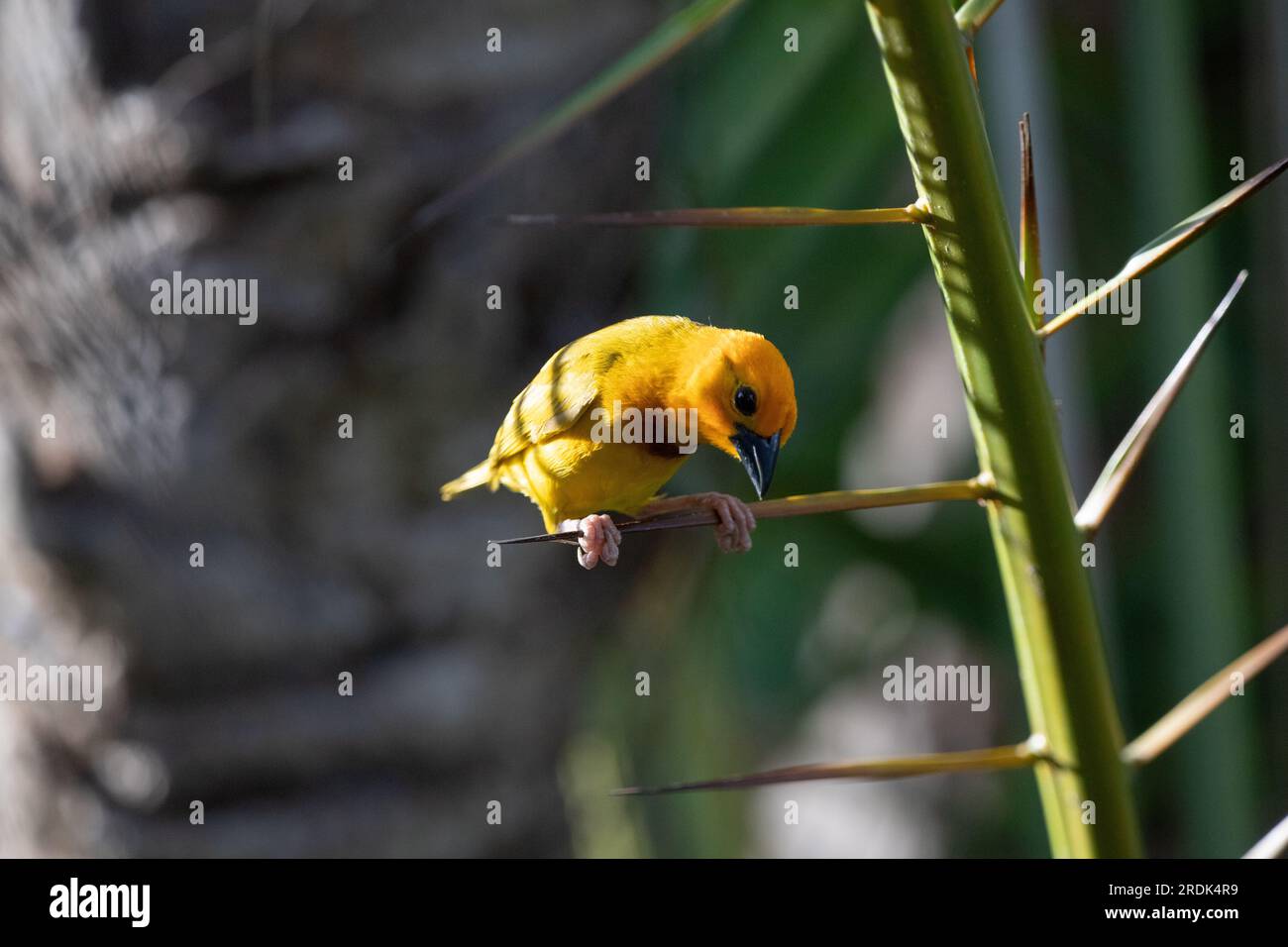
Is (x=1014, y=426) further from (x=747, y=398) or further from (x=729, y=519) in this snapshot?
(x=747, y=398)

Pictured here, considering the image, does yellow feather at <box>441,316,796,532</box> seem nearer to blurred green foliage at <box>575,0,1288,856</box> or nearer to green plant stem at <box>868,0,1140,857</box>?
green plant stem at <box>868,0,1140,857</box>

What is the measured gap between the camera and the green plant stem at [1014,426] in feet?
2.00

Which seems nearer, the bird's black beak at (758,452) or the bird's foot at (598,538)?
the bird's foot at (598,538)

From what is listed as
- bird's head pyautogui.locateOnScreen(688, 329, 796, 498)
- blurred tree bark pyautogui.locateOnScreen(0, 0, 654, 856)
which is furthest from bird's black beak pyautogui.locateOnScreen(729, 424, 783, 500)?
blurred tree bark pyautogui.locateOnScreen(0, 0, 654, 856)

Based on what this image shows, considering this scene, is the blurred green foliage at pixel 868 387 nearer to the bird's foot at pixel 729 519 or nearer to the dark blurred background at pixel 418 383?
the dark blurred background at pixel 418 383

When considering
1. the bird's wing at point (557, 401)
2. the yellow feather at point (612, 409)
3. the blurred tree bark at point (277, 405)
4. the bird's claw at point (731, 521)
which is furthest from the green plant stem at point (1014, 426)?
the blurred tree bark at point (277, 405)

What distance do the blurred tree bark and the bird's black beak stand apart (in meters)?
0.95

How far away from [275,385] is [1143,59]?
1.62 metres

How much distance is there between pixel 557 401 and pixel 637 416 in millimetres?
71

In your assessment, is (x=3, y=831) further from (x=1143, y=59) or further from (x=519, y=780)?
(x=1143, y=59)

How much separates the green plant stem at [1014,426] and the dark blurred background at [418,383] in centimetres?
86
